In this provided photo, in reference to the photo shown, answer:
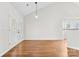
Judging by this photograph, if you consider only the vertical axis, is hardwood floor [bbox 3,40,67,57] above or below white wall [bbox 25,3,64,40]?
below

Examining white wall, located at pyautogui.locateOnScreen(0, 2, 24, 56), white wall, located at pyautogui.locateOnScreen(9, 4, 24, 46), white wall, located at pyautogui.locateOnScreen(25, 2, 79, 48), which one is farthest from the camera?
white wall, located at pyautogui.locateOnScreen(25, 2, 79, 48)

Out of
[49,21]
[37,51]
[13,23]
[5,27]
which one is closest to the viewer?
[5,27]

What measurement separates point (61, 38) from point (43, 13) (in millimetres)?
2349

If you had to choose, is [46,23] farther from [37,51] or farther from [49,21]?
[37,51]

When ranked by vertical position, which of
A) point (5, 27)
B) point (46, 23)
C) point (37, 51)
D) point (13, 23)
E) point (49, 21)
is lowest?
point (37, 51)

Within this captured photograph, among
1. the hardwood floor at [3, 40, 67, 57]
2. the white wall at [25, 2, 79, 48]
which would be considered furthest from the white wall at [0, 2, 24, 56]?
the white wall at [25, 2, 79, 48]

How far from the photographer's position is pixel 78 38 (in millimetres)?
6008

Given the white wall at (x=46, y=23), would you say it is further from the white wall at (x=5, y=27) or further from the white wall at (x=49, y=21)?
the white wall at (x=5, y=27)

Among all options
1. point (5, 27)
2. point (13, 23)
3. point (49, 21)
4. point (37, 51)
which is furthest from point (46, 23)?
point (5, 27)

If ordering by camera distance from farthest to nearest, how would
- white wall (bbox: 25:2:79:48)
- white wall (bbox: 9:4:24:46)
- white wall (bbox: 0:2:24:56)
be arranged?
white wall (bbox: 25:2:79:48), white wall (bbox: 9:4:24:46), white wall (bbox: 0:2:24:56)

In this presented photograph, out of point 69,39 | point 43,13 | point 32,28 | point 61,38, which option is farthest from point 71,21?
point 69,39

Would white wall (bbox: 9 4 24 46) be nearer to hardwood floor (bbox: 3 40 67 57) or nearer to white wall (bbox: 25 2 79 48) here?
hardwood floor (bbox: 3 40 67 57)

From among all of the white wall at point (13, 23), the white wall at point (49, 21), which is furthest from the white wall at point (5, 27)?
the white wall at point (49, 21)

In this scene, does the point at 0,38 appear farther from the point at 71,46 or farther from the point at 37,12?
the point at 37,12
